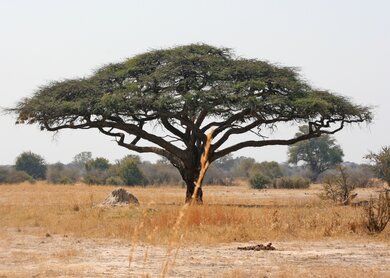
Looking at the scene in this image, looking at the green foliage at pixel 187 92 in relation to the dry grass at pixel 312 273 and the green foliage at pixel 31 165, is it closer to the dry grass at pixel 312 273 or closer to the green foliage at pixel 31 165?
the dry grass at pixel 312 273

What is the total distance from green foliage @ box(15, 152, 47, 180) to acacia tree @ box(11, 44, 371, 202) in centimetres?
4494

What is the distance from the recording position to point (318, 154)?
70125mm

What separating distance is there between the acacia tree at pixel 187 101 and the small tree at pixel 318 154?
146ft

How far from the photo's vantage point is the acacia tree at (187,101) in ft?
75.3

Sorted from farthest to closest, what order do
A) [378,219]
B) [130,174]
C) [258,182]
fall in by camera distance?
1. [130,174]
2. [258,182]
3. [378,219]

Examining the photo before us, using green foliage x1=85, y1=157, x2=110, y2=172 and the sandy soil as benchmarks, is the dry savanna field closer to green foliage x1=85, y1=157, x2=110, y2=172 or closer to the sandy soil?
the sandy soil

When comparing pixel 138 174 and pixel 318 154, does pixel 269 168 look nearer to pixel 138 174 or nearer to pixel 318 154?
pixel 318 154

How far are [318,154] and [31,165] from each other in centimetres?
3204

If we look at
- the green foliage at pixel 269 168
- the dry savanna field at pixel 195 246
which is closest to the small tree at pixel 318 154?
the green foliage at pixel 269 168

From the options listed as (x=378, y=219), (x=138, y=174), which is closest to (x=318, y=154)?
(x=138, y=174)

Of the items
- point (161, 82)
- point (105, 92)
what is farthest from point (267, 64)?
Answer: point (105, 92)

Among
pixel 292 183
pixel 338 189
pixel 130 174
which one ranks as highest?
pixel 130 174

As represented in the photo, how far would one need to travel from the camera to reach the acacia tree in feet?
75.3

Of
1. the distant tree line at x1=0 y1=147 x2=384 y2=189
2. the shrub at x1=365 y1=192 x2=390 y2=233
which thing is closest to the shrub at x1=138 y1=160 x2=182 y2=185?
the distant tree line at x1=0 y1=147 x2=384 y2=189
